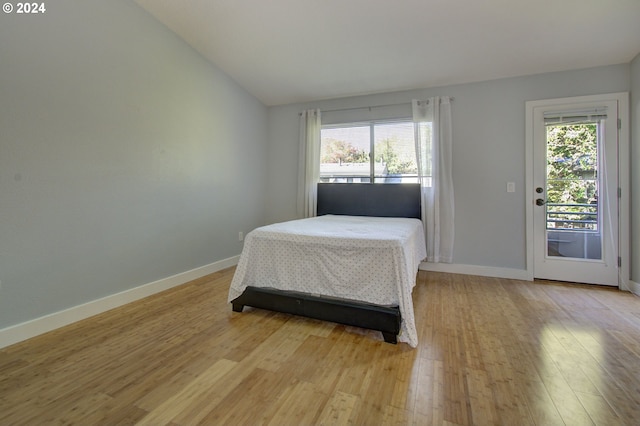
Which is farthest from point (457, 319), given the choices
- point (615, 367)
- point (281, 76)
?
point (281, 76)

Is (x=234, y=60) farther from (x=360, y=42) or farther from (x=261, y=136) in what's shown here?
(x=360, y=42)

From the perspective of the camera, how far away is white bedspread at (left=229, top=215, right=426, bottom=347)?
1.88 meters

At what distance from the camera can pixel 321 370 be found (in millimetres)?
1570

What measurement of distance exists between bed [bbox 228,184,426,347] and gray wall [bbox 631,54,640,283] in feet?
8.25

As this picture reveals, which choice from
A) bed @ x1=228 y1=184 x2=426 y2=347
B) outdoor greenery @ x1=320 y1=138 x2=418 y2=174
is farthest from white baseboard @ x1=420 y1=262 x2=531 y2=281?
bed @ x1=228 y1=184 x2=426 y2=347

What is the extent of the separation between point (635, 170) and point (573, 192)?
19.8 inches

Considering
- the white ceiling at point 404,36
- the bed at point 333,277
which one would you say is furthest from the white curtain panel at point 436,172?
the bed at point 333,277

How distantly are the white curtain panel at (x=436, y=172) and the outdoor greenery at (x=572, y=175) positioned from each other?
1.05m

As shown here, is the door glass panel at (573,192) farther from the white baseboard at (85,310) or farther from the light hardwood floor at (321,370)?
the white baseboard at (85,310)

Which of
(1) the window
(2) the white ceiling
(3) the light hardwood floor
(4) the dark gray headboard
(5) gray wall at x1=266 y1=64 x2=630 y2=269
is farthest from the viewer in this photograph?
(1) the window

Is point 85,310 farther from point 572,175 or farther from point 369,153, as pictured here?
point 572,175

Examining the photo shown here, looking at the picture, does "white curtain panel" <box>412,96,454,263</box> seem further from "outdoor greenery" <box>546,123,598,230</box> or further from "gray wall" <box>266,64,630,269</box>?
"outdoor greenery" <box>546,123,598,230</box>

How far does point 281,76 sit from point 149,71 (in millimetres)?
1539

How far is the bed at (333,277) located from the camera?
1869mm
